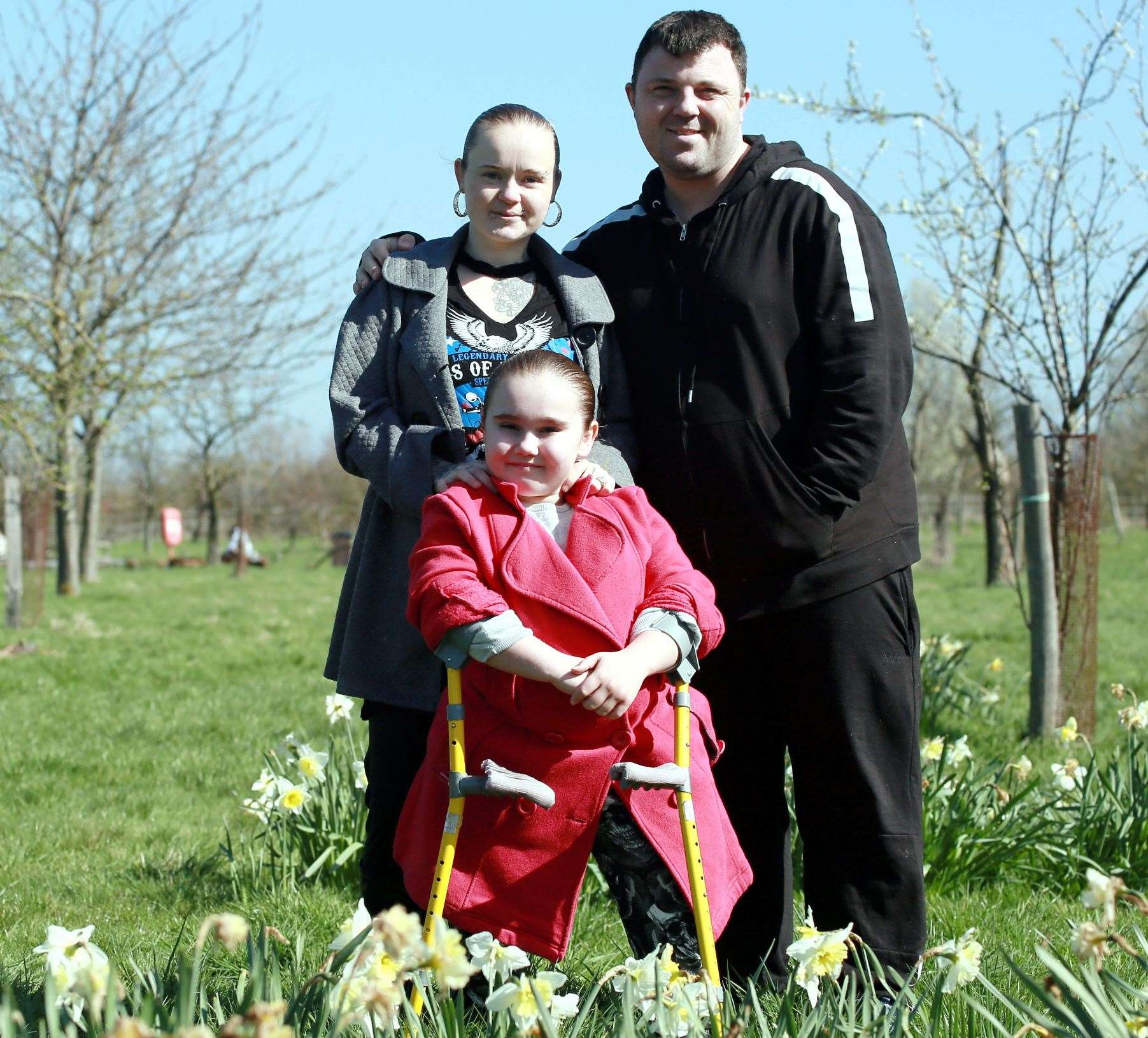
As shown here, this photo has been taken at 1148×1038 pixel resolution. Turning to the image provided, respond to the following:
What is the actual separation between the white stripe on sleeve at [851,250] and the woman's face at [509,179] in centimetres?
63


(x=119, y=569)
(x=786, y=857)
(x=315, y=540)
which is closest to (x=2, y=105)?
(x=786, y=857)

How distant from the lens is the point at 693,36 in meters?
2.92

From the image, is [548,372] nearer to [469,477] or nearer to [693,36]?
[469,477]

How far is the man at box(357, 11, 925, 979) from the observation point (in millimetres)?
2912

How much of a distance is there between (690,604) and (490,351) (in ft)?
2.58

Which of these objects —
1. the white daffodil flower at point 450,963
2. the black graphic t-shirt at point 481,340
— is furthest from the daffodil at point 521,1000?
the black graphic t-shirt at point 481,340

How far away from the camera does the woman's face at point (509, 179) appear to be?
2.81 metres

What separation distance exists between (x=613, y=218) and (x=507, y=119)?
1.78 ft

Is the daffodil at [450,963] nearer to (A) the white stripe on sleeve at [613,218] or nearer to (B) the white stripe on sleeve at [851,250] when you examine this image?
(B) the white stripe on sleeve at [851,250]

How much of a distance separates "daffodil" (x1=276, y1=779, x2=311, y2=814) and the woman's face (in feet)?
6.21

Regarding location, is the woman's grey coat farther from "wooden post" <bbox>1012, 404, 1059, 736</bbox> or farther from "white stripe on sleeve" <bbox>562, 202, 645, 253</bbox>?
"wooden post" <bbox>1012, 404, 1059, 736</bbox>

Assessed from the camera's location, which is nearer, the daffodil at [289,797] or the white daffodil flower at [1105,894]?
the white daffodil flower at [1105,894]

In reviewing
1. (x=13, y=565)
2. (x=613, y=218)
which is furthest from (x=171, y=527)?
(x=613, y=218)

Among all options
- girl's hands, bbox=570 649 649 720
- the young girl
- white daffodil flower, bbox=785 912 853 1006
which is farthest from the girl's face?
white daffodil flower, bbox=785 912 853 1006
